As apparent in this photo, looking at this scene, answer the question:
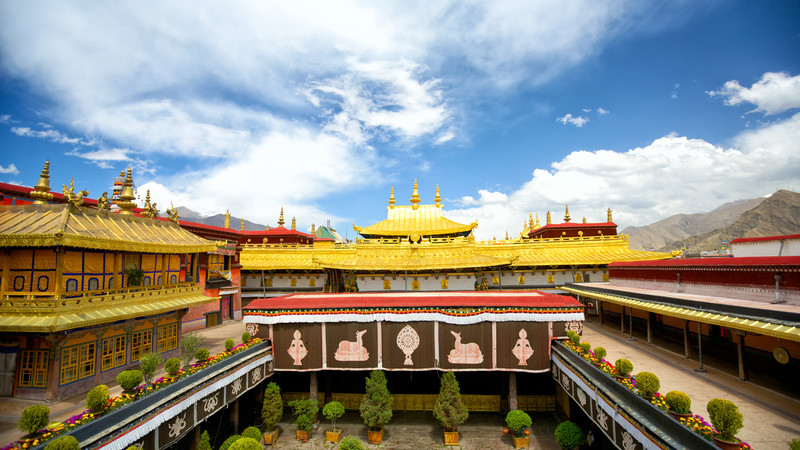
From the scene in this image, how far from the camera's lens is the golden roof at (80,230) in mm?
12875

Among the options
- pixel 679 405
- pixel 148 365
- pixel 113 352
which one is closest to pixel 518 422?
pixel 679 405

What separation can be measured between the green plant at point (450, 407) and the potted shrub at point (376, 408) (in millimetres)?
2312

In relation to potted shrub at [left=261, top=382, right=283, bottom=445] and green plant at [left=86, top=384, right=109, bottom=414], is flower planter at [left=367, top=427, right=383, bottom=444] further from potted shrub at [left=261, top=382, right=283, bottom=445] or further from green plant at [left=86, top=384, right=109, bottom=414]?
green plant at [left=86, top=384, right=109, bottom=414]

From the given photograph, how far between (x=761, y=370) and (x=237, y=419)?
22132 millimetres

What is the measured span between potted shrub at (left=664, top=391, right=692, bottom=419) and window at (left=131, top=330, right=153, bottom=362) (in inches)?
819

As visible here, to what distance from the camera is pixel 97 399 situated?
920cm

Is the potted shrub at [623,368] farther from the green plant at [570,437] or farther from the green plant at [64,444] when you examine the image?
the green plant at [64,444]

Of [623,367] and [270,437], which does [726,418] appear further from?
[270,437]

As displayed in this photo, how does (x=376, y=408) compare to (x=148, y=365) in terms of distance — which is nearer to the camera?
(x=148, y=365)

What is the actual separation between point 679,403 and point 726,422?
1271 millimetres

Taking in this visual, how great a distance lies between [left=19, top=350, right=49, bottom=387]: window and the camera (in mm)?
13133

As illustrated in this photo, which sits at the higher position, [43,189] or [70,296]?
[43,189]

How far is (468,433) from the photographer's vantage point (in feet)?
54.4

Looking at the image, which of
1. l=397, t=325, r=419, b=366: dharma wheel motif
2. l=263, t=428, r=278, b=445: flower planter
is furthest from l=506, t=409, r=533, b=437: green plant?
l=263, t=428, r=278, b=445: flower planter
